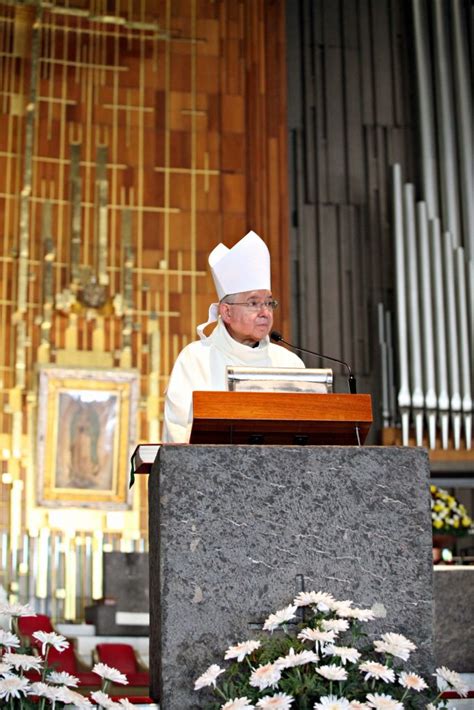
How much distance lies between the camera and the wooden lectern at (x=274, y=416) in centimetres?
297

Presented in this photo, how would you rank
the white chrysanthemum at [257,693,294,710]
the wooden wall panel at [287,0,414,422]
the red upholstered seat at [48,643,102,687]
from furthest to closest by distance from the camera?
the wooden wall panel at [287,0,414,422] < the red upholstered seat at [48,643,102,687] < the white chrysanthemum at [257,693,294,710]

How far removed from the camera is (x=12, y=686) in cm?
261

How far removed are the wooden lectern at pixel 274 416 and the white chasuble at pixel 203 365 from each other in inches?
14.8

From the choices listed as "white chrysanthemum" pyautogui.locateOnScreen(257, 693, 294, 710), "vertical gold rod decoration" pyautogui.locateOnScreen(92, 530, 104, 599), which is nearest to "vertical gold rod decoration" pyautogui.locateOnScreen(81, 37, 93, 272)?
"vertical gold rod decoration" pyautogui.locateOnScreen(92, 530, 104, 599)

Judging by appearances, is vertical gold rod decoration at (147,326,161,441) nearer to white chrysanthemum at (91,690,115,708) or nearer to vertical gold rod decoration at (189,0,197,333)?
vertical gold rod decoration at (189,0,197,333)

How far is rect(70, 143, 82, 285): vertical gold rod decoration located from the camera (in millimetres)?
7426

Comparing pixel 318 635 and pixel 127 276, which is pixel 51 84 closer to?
pixel 127 276

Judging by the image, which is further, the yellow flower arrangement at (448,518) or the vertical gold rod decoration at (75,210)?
the vertical gold rod decoration at (75,210)

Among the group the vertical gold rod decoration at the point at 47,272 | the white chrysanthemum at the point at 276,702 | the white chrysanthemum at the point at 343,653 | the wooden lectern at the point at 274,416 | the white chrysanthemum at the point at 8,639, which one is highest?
the vertical gold rod decoration at the point at 47,272

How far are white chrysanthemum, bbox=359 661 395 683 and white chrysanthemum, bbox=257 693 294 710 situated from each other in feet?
0.61

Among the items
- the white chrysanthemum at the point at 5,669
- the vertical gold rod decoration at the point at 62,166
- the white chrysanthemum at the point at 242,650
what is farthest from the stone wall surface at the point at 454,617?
the vertical gold rod decoration at the point at 62,166

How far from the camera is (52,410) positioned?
720 centimetres

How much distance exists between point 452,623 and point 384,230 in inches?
148

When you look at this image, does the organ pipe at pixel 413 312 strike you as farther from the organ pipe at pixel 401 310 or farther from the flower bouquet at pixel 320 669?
the flower bouquet at pixel 320 669
